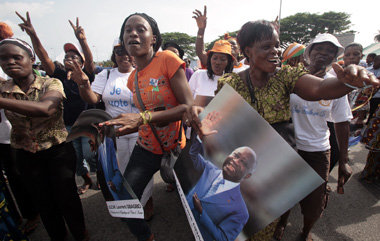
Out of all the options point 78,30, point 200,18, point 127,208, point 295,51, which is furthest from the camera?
point 200,18

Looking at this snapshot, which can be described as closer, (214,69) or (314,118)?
(314,118)

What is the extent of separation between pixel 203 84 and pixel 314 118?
1.43 m

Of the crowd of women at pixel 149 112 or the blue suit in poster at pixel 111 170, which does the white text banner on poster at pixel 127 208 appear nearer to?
the blue suit in poster at pixel 111 170

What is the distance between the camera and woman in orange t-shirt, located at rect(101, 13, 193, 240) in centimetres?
164

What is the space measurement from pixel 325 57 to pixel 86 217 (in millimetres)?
3173

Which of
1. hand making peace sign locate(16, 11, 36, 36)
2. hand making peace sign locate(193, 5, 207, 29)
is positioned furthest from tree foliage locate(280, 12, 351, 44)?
hand making peace sign locate(16, 11, 36, 36)

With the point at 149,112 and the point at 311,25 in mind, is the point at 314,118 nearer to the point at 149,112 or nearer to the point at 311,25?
the point at 149,112

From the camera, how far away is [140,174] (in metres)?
1.78

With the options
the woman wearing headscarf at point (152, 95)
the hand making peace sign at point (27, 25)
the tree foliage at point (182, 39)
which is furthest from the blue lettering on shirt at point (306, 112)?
the tree foliage at point (182, 39)

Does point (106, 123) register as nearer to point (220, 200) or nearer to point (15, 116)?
point (220, 200)

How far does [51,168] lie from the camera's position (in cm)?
197

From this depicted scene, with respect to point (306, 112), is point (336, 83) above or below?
above

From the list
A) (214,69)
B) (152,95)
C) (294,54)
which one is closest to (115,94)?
(152,95)

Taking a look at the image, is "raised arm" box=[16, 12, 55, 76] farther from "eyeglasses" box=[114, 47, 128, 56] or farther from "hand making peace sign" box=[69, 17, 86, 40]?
"eyeglasses" box=[114, 47, 128, 56]
